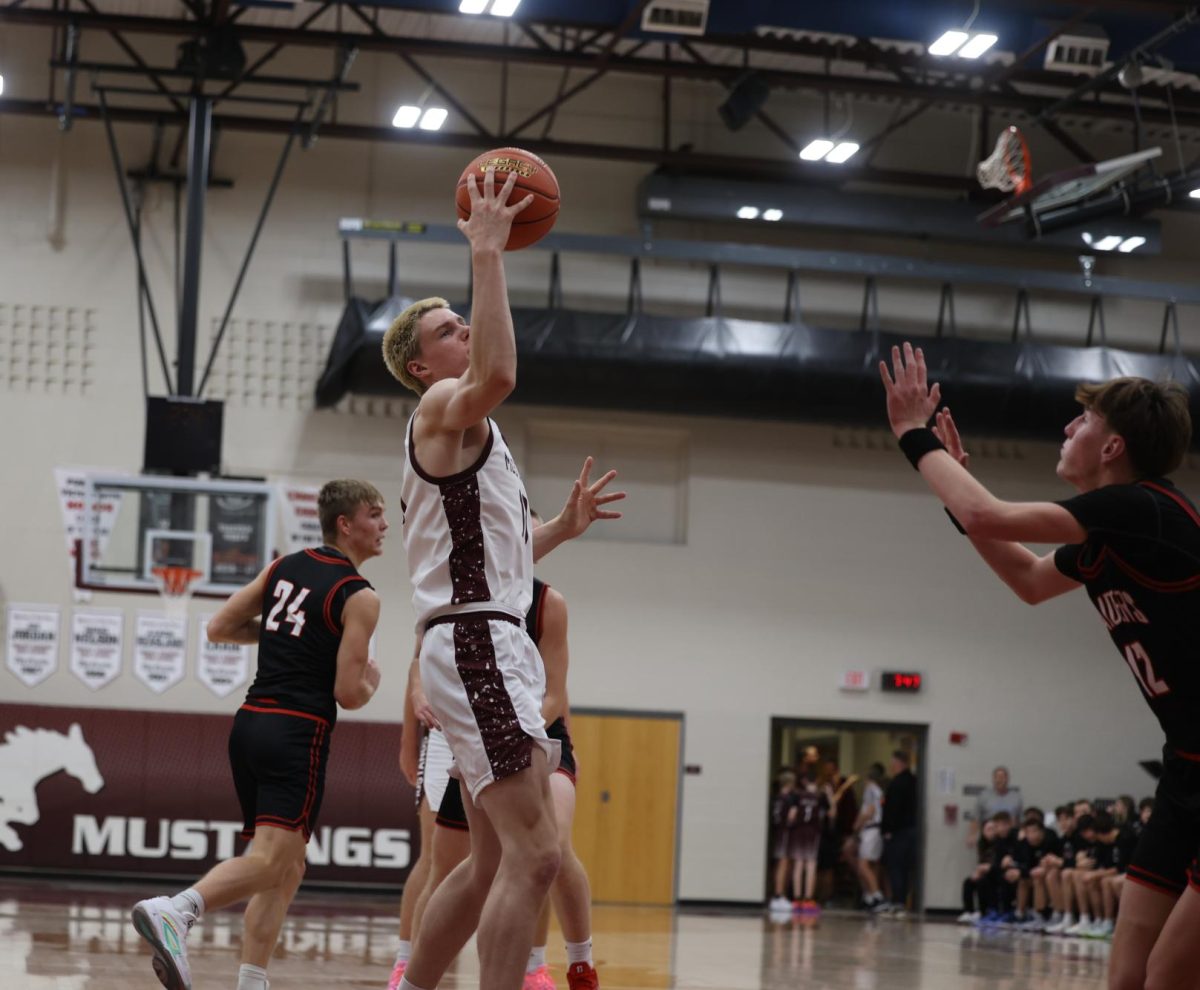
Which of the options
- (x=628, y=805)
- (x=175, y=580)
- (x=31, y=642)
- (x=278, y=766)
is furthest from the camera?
(x=628, y=805)

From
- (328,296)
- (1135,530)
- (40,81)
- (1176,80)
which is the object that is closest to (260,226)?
(328,296)

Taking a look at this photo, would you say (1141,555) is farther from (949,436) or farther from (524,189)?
(524,189)

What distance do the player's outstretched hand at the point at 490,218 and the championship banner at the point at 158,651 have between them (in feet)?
45.5

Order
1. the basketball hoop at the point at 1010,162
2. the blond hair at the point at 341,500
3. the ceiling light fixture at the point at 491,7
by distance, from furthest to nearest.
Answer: the basketball hoop at the point at 1010,162, the ceiling light fixture at the point at 491,7, the blond hair at the point at 341,500

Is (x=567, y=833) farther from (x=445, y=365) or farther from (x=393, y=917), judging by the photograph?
(x=393, y=917)

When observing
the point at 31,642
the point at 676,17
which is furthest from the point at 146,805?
the point at 676,17

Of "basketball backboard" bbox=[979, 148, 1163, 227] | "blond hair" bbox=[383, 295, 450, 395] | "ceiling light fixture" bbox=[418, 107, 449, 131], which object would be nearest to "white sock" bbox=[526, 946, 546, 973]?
"blond hair" bbox=[383, 295, 450, 395]

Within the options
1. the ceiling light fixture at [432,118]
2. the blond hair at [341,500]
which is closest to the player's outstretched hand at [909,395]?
the blond hair at [341,500]

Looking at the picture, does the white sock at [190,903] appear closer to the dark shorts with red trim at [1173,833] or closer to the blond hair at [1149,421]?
the dark shorts with red trim at [1173,833]

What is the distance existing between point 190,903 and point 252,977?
381mm

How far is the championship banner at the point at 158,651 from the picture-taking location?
17.2 meters

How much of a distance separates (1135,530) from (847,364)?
13151 millimetres

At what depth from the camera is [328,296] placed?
1800 centimetres

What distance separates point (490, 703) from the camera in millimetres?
4047
